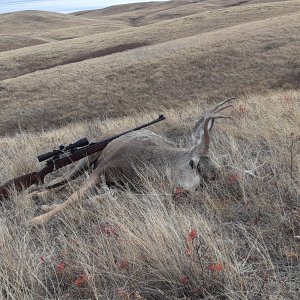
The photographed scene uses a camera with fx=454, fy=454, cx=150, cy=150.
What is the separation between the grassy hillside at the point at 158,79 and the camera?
23.2 meters

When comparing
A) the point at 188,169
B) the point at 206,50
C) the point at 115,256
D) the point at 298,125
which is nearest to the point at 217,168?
the point at 188,169

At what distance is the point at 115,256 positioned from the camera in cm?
317

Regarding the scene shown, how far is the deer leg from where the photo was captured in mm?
4246

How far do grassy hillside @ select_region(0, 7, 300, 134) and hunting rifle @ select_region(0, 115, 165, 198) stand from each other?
1531 cm

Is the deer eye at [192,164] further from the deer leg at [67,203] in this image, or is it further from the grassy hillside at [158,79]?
the grassy hillside at [158,79]

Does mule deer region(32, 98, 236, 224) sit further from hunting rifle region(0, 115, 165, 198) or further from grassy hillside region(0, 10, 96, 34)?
grassy hillside region(0, 10, 96, 34)

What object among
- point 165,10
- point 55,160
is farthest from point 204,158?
point 165,10

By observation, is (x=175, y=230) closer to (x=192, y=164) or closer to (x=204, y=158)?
(x=192, y=164)

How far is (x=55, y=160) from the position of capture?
531 centimetres

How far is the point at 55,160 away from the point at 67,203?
0.98 meters

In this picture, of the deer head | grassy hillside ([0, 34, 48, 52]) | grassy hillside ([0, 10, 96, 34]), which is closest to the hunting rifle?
the deer head

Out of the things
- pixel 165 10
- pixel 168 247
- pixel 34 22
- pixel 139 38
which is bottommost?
pixel 139 38

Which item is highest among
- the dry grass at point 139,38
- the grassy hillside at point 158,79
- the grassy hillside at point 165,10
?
the grassy hillside at point 165,10

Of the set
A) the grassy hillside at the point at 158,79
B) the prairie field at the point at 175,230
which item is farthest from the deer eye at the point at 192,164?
the grassy hillside at the point at 158,79
